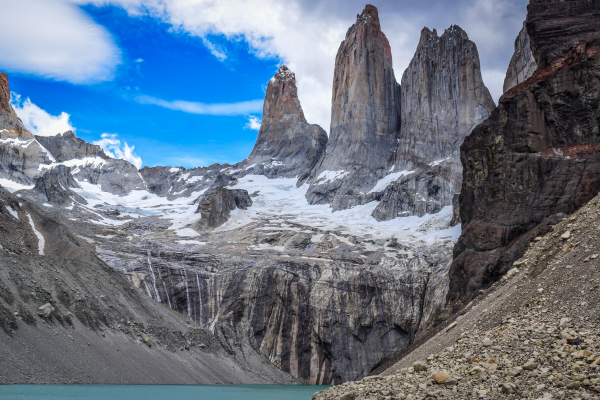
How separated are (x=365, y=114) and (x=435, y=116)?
20527 mm

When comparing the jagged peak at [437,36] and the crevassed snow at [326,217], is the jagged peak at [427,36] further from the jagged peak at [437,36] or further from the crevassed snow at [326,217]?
the crevassed snow at [326,217]

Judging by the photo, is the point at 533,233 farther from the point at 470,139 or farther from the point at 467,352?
the point at 467,352

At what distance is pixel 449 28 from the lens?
126 metres

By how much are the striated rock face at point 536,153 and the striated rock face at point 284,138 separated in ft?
383

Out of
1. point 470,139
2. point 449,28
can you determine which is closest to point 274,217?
point 449,28

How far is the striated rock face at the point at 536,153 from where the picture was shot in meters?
37.3

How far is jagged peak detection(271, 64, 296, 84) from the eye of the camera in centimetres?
18575

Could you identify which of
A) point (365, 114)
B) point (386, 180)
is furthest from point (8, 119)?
point (386, 180)

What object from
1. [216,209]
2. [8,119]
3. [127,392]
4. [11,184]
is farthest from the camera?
[8,119]

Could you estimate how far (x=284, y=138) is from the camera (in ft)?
584

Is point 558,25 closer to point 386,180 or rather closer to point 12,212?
point 12,212

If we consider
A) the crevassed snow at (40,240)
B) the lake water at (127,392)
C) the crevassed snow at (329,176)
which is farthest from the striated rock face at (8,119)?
the lake water at (127,392)

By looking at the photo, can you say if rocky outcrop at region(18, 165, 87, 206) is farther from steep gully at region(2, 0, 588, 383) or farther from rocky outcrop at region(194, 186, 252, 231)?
rocky outcrop at region(194, 186, 252, 231)

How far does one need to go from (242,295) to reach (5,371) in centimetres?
4247
